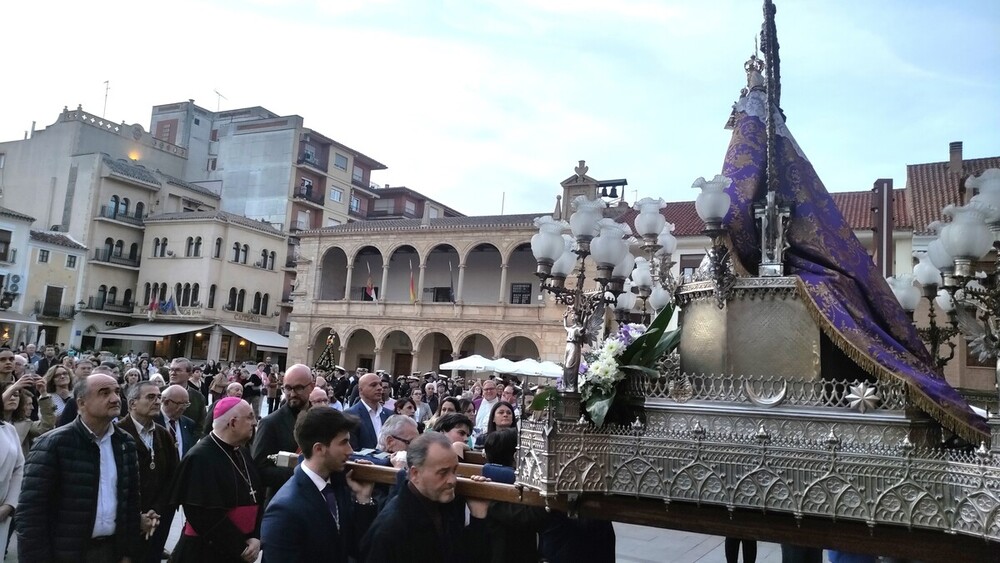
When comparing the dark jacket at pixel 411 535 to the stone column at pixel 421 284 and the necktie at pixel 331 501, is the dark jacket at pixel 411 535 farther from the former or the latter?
the stone column at pixel 421 284

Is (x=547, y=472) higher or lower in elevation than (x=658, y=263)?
lower

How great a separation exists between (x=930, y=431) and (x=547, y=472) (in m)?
1.82

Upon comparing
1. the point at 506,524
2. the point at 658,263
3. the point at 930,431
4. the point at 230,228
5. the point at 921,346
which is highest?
the point at 230,228

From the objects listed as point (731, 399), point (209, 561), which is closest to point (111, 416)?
point (209, 561)

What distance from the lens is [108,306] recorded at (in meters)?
41.6

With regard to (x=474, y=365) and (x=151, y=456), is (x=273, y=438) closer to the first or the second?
(x=151, y=456)

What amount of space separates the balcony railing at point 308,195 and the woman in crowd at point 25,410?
3910 centimetres

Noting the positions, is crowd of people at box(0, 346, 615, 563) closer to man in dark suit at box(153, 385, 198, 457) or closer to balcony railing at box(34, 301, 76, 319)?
man in dark suit at box(153, 385, 198, 457)

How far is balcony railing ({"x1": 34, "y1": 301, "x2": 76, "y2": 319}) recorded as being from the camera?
38281 mm

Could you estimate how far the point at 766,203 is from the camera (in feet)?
13.3

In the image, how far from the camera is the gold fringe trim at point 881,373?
331cm

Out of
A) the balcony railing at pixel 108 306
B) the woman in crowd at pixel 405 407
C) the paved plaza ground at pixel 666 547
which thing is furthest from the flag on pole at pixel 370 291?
the woman in crowd at pixel 405 407

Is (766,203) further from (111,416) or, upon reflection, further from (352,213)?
(352,213)

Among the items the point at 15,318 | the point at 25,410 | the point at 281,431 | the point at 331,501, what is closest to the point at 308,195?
the point at 15,318
